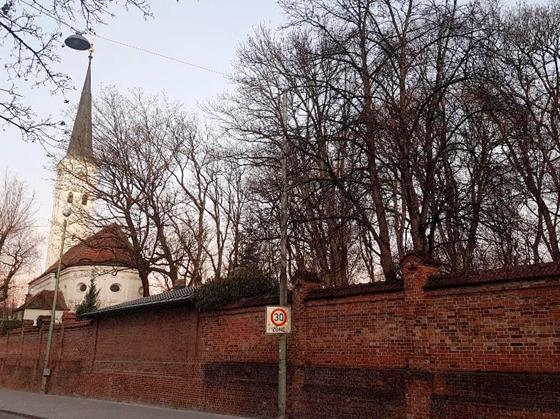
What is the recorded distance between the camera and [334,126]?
16234mm

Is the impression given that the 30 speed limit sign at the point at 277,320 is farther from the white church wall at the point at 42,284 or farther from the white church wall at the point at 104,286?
the white church wall at the point at 42,284

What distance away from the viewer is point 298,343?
47.0 feet

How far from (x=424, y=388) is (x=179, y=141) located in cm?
2321

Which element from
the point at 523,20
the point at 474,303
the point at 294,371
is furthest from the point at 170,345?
the point at 523,20

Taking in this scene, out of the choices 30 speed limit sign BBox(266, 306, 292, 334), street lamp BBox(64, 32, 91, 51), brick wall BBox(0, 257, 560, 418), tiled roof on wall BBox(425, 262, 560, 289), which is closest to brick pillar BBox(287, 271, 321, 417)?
brick wall BBox(0, 257, 560, 418)

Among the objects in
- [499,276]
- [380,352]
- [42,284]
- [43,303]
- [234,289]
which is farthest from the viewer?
[42,284]

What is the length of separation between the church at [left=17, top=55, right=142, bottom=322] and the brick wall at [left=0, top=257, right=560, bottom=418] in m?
9.29

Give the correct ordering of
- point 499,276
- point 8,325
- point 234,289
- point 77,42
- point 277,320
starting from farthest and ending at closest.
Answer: point 8,325
point 234,289
point 277,320
point 499,276
point 77,42

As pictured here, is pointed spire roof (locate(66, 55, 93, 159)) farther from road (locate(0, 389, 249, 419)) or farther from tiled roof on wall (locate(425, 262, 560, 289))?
tiled roof on wall (locate(425, 262, 560, 289))

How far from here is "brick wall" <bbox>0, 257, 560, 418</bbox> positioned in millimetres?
9875

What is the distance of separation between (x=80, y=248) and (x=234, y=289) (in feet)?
135

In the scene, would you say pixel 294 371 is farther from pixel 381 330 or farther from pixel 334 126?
pixel 334 126

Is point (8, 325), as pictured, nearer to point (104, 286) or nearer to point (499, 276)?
point (104, 286)

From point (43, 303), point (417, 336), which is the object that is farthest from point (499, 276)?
point (43, 303)
